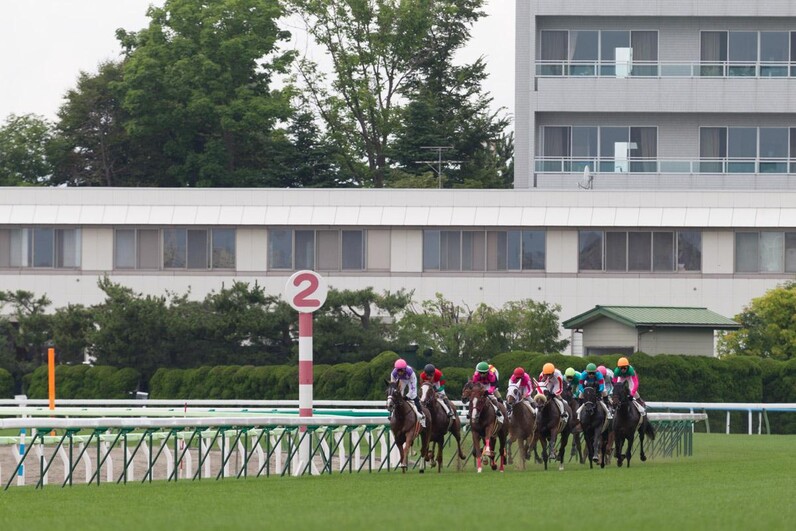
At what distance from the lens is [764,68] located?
53.1m

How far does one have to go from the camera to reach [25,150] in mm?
68500

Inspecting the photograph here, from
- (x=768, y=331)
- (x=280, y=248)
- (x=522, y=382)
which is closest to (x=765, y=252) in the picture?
(x=768, y=331)

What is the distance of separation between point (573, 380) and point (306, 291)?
5498 mm

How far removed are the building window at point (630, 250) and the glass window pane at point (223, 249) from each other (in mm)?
10258

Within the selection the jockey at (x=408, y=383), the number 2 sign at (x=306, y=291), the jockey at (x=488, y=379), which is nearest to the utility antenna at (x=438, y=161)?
the jockey at (x=488, y=379)

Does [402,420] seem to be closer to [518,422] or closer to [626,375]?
[518,422]

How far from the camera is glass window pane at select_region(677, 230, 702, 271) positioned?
157 ft

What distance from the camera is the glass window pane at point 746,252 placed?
47.7m

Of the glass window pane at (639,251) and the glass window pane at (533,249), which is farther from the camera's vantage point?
the glass window pane at (533,249)

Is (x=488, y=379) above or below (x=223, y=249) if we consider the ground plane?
below

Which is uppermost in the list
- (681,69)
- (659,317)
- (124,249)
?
(681,69)

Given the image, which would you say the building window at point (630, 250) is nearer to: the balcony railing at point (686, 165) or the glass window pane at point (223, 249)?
the balcony railing at point (686, 165)

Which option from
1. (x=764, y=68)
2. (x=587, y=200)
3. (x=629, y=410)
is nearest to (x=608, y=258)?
(x=587, y=200)

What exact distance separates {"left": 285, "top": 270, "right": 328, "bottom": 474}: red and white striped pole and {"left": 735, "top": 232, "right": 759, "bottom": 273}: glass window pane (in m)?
27.6
